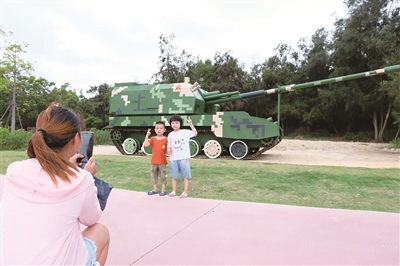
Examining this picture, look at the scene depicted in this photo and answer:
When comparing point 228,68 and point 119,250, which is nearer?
point 119,250

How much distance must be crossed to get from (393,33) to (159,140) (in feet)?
70.6

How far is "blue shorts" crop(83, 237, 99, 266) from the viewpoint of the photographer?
4.94 ft

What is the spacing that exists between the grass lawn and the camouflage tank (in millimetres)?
3220

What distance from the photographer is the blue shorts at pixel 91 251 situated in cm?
150

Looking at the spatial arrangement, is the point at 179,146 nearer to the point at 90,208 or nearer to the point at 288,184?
the point at 288,184

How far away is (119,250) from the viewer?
2.72m

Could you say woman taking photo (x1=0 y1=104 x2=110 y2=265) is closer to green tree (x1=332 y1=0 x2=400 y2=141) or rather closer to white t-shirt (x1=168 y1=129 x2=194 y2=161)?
white t-shirt (x1=168 y1=129 x2=194 y2=161)

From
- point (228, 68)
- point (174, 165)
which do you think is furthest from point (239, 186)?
point (228, 68)

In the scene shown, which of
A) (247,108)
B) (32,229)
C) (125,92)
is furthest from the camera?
(247,108)

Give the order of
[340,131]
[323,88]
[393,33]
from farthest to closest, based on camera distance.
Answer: [340,131], [323,88], [393,33]

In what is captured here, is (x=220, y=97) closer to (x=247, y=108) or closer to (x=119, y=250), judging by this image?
(x=119, y=250)

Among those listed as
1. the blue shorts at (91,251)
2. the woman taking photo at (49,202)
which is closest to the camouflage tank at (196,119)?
the blue shorts at (91,251)

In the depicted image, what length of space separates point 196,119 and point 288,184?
590 centimetres

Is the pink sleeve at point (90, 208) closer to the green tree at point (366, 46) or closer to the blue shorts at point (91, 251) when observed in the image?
the blue shorts at point (91, 251)
